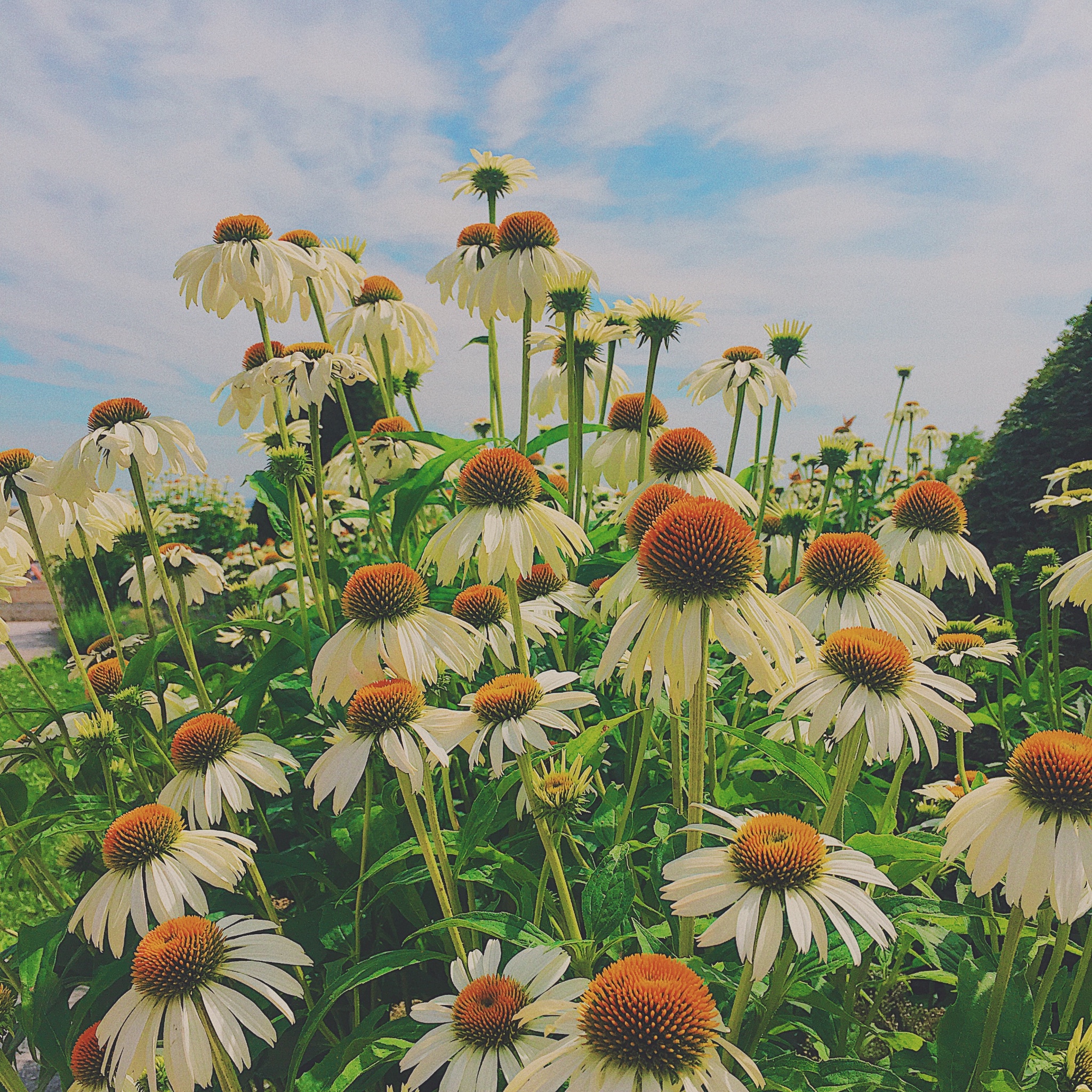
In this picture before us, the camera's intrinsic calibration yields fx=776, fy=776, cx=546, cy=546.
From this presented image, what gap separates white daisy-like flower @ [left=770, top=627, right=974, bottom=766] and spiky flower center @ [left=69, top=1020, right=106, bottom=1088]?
5.36 ft

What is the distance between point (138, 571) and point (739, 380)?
2005 mm

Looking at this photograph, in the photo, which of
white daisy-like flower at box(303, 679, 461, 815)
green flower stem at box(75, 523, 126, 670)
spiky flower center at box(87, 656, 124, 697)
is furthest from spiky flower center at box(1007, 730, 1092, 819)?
spiky flower center at box(87, 656, 124, 697)

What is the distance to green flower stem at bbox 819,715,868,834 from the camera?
1.31 m

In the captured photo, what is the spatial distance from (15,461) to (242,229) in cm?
93

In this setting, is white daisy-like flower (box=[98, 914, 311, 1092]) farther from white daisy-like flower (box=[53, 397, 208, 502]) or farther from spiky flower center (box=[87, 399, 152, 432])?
spiky flower center (box=[87, 399, 152, 432])

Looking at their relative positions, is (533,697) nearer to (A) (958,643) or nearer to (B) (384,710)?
(B) (384,710)

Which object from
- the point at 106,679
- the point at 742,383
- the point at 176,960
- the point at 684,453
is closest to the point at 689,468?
the point at 684,453

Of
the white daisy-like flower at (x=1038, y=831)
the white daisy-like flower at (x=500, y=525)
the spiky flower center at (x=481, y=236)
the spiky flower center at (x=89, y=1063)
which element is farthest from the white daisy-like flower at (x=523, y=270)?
the spiky flower center at (x=89, y=1063)

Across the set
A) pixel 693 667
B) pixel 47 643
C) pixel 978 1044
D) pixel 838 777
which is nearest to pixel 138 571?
pixel 693 667

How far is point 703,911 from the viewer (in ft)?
3.53

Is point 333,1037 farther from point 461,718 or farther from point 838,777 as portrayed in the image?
point 838,777

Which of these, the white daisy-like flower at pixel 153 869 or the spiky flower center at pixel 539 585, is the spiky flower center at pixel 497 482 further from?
the white daisy-like flower at pixel 153 869

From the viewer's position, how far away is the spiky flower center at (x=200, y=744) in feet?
5.81

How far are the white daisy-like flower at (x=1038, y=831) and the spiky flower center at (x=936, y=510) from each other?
42.1 inches
